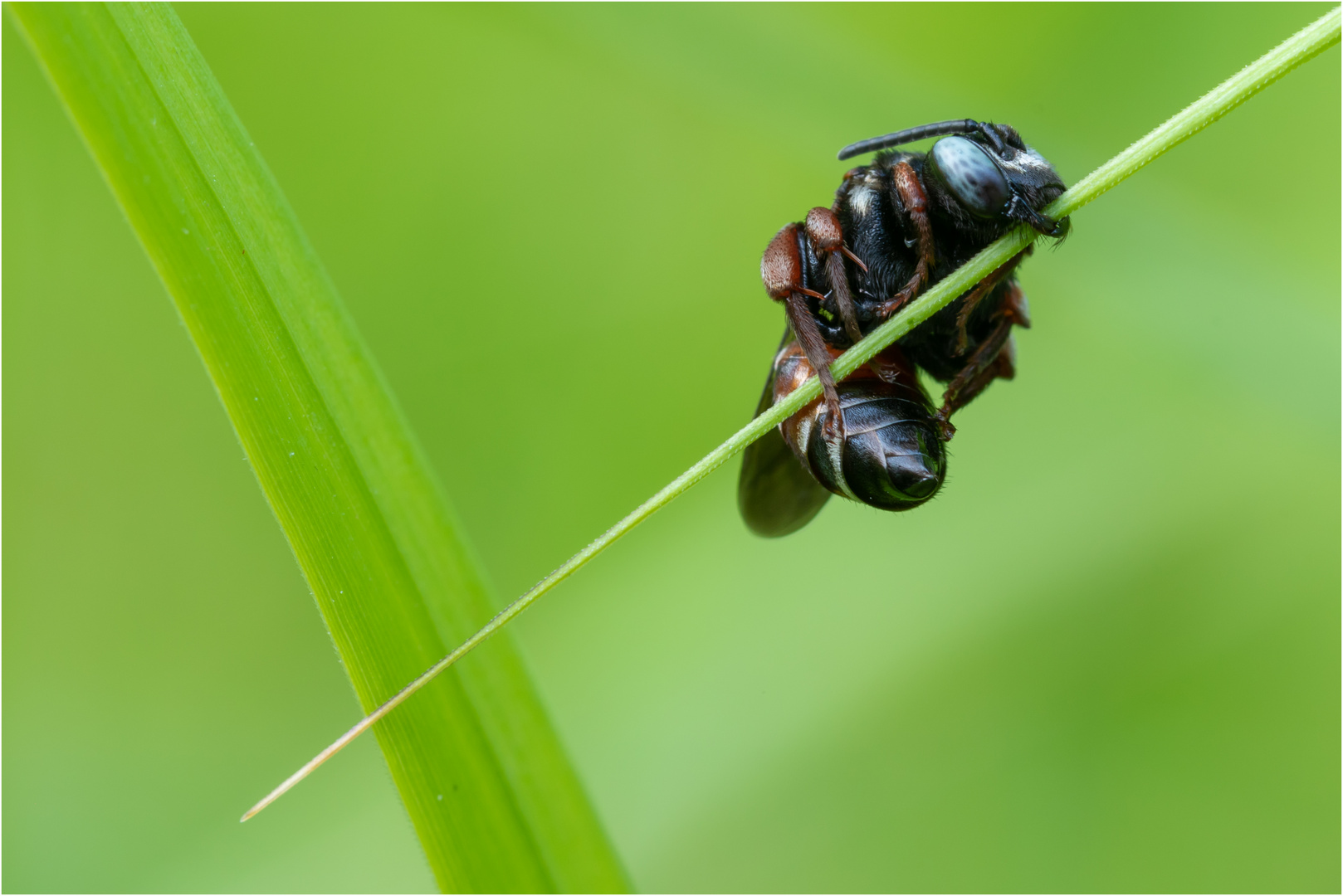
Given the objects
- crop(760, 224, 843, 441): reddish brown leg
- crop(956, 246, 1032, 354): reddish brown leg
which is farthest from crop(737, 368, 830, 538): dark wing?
crop(956, 246, 1032, 354): reddish brown leg

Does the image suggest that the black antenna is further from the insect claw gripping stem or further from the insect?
the insect claw gripping stem

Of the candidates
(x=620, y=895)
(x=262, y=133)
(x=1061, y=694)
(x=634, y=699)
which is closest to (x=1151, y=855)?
(x=1061, y=694)

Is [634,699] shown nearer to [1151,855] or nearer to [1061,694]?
[1061,694]

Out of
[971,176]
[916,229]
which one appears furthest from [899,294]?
[971,176]

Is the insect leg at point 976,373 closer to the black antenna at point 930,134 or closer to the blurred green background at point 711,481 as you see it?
the black antenna at point 930,134

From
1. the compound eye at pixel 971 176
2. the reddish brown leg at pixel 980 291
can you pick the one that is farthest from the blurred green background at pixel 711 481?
the compound eye at pixel 971 176

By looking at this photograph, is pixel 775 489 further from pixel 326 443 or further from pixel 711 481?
pixel 711 481
